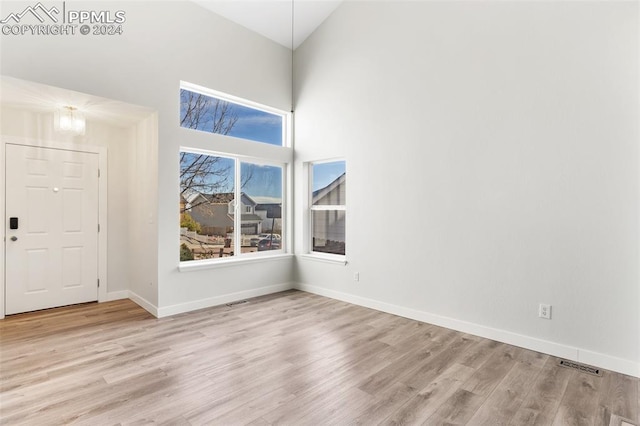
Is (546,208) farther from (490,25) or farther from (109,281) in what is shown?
(109,281)

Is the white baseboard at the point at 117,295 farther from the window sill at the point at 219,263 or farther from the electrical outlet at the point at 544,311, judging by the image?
the electrical outlet at the point at 544,311

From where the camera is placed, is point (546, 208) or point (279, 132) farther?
point (279, 132)

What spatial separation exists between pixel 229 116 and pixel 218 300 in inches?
101

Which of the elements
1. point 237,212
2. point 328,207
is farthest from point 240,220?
point 328,207

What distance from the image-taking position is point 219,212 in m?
4.66

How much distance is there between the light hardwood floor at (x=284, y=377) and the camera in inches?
81.3

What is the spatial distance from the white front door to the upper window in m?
1.53

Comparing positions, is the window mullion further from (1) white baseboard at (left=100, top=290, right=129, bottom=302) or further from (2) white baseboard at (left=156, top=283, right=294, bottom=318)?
(1) white baseboard at (left=100, top=290, right=129, bottom=302)

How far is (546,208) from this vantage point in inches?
118

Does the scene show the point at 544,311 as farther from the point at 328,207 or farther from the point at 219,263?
the point at 219,263

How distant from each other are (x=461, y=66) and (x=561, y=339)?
2.80 meters

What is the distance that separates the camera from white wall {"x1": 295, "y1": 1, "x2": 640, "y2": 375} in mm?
2697

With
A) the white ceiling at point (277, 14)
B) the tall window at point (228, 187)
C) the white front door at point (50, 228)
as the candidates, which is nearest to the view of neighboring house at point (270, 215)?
the tall window at point (228, 187)

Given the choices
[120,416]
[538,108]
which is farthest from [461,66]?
[120,416]
